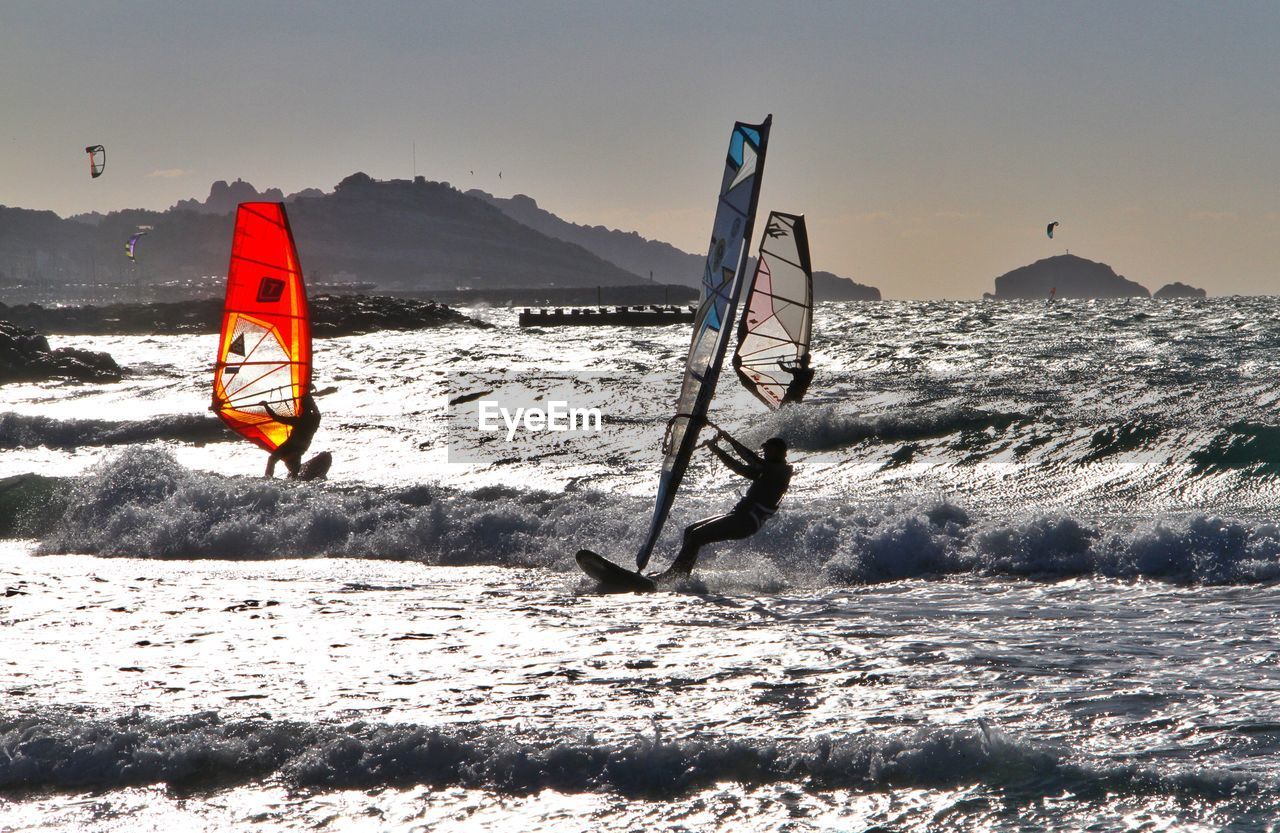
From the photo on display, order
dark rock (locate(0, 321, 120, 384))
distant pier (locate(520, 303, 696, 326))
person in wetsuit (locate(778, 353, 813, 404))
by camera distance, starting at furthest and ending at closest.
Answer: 1. distant pier (locate(520, 303, 696, 326))
2. dark rock (locate(0, 321, 120, 384))
3. person in wetsuit (locate(778, 353, 813, 404))

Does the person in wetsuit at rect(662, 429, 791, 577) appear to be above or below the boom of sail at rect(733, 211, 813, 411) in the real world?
below

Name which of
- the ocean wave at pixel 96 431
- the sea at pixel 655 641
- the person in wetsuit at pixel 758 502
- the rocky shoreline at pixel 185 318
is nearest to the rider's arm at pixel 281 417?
the sea at pixel 655 641

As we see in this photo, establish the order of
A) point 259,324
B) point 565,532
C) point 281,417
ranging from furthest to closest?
point 281,417 < point 259,324 < point 565,532

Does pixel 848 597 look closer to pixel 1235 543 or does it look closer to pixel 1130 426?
pixel 1235 543

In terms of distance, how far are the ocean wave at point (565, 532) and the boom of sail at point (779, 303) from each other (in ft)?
15.5

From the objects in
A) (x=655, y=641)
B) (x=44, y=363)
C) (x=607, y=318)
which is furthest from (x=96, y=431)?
(x=607, y=318)

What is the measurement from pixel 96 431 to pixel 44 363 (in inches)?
534

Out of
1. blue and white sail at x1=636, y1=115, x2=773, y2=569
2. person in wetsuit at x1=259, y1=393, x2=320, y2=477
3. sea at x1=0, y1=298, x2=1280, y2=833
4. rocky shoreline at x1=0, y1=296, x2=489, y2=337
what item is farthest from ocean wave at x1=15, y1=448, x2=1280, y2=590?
rocky shoreline at x1=0, y1=296, x2=489, y2=337

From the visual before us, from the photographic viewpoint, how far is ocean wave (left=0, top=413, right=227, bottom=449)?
61.7 ft

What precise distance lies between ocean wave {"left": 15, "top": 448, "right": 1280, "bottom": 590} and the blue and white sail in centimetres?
127

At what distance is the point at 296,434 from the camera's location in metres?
13.0

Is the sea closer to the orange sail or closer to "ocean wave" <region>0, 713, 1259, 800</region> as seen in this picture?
"ocean wave" <region>0, 713, 1259, 800</region>

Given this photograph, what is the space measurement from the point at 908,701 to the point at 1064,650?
1.39 meters

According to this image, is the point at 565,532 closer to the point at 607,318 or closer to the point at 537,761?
the point at 537,761
